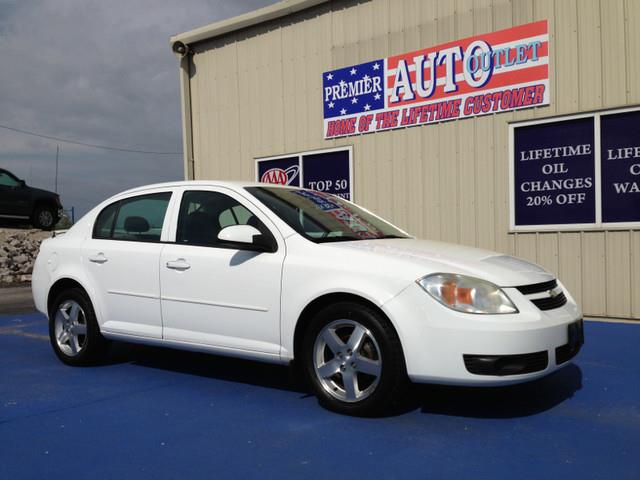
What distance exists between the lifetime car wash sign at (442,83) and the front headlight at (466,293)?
4.93 meters

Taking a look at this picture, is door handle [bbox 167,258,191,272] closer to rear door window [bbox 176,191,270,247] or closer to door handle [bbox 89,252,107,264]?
rear door window [bbox 176,191,270,247]

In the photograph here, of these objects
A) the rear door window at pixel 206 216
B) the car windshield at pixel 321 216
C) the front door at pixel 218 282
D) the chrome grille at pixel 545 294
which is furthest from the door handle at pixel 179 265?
the chrome grille at pixel 545 294

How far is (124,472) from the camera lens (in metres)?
3.17

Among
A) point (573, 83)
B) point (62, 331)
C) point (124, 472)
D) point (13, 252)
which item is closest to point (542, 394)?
point (124, 472)

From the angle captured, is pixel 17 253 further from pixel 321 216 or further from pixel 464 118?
pixel 321 216

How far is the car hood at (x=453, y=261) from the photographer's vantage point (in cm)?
389

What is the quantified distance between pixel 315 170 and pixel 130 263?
18.5 ft

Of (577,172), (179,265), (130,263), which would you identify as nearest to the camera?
(179,265)

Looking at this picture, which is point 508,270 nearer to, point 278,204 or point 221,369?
point 278,204

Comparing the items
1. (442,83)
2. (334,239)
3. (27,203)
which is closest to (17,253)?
(27,203)

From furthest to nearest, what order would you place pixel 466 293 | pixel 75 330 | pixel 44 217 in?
1. pixel 44 217
2. pixel 75 330
3. pixel 466 293

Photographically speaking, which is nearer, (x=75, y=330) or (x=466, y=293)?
(x=466, y=293)

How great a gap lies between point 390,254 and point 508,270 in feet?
2.48

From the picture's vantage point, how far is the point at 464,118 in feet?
28.4
